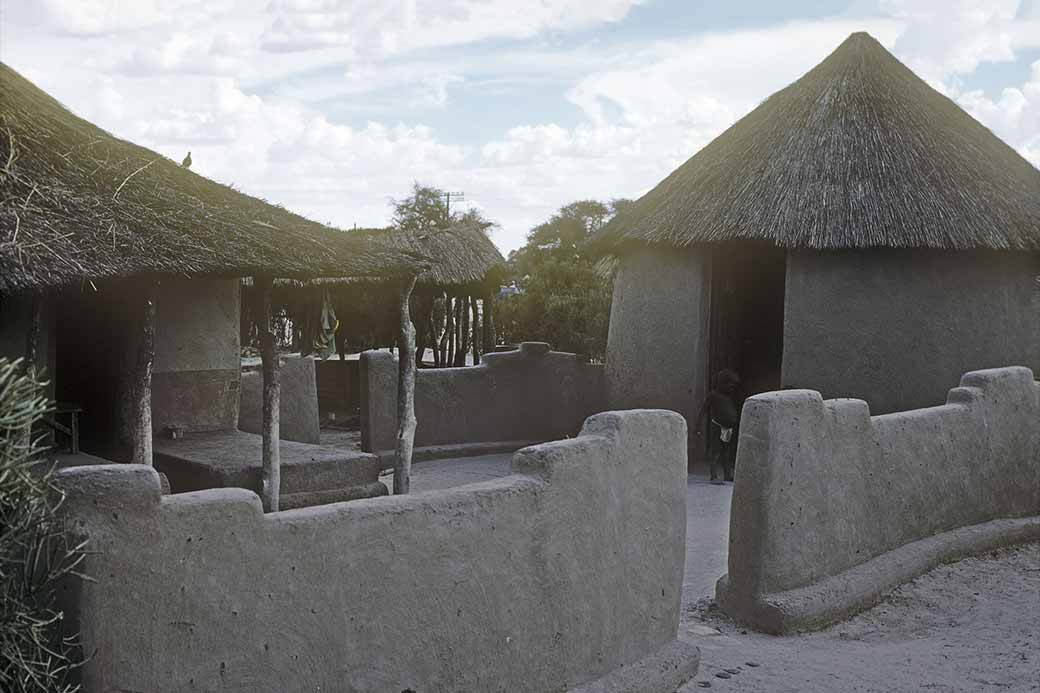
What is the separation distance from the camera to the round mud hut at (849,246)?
36.7ft

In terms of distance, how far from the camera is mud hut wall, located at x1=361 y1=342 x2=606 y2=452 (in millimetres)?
12477

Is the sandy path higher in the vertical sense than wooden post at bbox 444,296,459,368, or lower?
lower

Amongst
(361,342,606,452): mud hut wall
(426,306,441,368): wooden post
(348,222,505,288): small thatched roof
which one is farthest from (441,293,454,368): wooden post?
(361,342,606,452): mud hut wall

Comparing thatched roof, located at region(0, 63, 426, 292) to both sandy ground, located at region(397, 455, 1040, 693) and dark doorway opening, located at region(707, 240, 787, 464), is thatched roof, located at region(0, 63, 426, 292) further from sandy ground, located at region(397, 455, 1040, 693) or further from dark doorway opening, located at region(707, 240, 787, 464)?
dark doorway opening, located at region(707, 240, 787, 464)

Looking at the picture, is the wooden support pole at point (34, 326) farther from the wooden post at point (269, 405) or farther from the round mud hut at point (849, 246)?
the round mud hut at point (849, 246)

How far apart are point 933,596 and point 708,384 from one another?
5.52 m

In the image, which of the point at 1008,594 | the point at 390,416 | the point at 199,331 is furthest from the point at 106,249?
the point at 1008,594

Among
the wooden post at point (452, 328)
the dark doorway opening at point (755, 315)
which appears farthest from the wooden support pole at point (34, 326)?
the wooden post at point (452, 328)

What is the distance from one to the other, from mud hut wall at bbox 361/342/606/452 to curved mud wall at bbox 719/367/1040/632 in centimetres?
584

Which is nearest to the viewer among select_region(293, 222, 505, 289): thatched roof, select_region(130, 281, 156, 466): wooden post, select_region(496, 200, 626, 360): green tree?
select_region(130, 281, 156, 466): wooden post

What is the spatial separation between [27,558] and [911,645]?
15.4ft

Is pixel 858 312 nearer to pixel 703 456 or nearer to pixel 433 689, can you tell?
pixel 703 456

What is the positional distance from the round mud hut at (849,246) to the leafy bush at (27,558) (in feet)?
29.5

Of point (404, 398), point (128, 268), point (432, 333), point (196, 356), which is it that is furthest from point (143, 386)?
point (432, 333)
